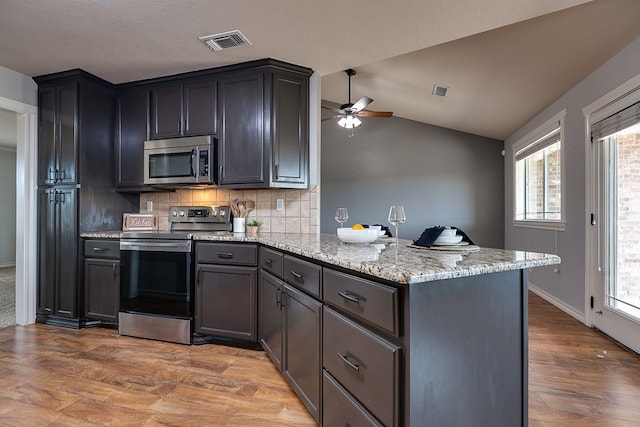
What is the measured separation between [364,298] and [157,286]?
2.18m

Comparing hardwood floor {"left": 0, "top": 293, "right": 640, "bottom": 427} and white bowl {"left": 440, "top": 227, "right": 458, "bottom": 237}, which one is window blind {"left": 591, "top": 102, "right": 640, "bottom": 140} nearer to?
hardwood floor {"left": 0, "top": 293, "right": 640, "bottom": 427}

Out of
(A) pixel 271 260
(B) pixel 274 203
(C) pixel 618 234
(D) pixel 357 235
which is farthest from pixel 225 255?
(C) pixel 618 234

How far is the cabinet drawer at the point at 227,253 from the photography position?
8.19 ft

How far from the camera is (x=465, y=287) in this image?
44.0 inches

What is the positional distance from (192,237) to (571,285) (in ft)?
11.9

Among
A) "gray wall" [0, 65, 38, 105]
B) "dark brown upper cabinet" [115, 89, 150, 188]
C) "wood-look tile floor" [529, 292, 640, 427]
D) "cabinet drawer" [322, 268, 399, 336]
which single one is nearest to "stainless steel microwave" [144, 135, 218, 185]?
"dark brown upper cabinet" [115, 89, 150, 188]

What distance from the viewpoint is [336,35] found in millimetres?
2494

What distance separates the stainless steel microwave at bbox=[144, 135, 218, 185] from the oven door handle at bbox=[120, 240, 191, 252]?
61cm

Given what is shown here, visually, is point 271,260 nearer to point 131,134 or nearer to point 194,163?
point 194,163

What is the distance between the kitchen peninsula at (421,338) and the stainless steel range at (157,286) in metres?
1.50

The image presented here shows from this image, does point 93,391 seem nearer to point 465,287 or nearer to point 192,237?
point 192,237

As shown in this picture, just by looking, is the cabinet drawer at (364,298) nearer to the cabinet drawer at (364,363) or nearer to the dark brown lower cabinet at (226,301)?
the cabinet drawer at (364,363)

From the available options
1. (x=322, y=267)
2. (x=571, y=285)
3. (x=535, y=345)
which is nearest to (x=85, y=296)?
(x=322, y=267)

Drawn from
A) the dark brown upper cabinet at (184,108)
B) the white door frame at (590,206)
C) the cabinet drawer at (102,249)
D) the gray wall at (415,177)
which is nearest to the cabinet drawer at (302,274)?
the dark brown upper cabinet at (184,108)
